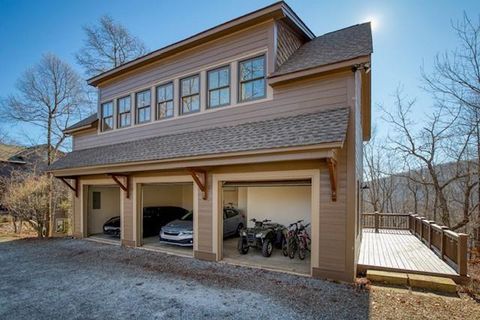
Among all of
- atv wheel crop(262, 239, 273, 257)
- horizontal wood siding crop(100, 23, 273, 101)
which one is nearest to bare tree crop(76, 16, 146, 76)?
horizontal wood siding crop(100, 23, 273, 101)

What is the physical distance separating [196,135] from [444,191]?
16.3m

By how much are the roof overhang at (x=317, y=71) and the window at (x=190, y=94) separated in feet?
9.36

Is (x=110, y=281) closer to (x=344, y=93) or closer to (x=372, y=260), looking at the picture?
(x=372, y=260)

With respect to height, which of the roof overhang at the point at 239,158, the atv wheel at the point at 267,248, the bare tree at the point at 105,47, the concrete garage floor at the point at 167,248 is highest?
the bare tree at the point at 105,47

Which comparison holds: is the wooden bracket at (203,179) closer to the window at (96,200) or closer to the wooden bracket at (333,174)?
the wooden bracket at (333,174)

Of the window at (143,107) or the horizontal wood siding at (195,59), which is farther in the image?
the window at (143,107)

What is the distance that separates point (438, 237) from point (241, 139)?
6.45m

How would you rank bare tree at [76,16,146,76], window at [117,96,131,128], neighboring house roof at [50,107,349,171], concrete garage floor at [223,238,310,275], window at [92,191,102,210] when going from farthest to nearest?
bare tree at [76,16,146,76], window at [92,191,102,210], window at [117,96,131,128], concrete garage floor at [223,238,310,275], neighboring house roof at [50,107,349,171]

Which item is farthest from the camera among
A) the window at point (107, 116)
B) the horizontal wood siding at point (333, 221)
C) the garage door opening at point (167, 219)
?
the window at point (107, 116)

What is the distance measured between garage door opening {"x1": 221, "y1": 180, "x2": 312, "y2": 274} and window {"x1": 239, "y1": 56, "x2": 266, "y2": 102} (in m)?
2.60

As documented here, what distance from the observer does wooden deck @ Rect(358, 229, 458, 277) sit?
6395mm

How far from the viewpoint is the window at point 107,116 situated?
38.8ft

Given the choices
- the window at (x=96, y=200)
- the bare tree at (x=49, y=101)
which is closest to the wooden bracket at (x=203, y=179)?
the window at (x=96, y=200)

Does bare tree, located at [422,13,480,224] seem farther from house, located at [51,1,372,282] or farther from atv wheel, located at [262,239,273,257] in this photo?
atv wheel, located at [262,239,273,257]
